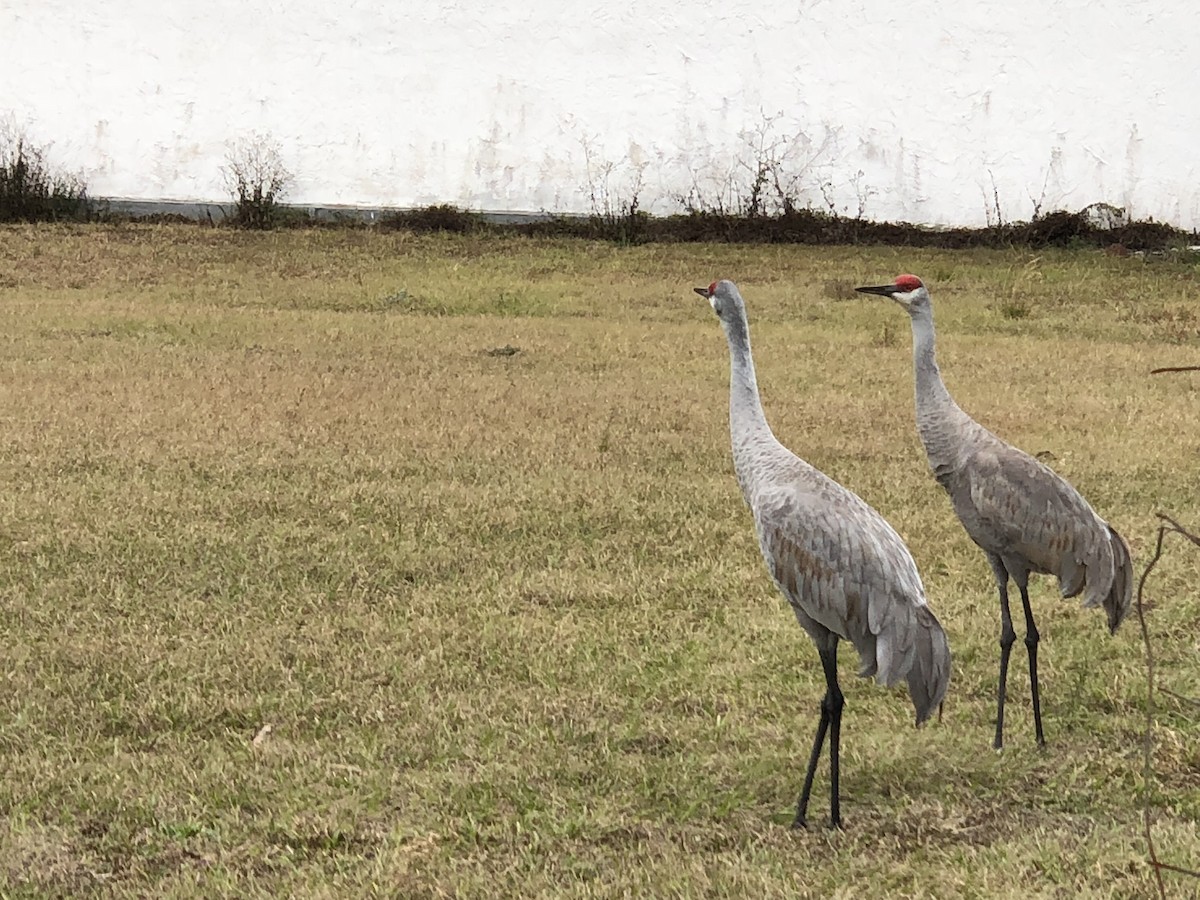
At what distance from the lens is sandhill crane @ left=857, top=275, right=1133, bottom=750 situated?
3.64 m

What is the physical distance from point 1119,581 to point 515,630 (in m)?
1.69

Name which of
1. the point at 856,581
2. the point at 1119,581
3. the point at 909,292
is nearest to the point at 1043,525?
the point at 1119,581

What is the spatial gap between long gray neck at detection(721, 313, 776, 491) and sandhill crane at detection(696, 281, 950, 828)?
0.08 metres

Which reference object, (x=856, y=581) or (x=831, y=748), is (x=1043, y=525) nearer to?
(x=856, y=581)

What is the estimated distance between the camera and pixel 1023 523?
3.65 metres

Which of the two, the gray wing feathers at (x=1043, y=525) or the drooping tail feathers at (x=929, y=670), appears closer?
the drooping tail feathers at (x=929, y=670)

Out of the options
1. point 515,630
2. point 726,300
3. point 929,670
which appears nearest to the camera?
point 929,670

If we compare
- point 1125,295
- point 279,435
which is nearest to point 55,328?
point 279,435

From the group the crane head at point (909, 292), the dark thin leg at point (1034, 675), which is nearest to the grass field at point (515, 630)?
the dark thin leg at point (1034, 675)

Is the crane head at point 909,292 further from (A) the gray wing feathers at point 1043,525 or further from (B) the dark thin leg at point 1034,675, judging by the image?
(B) the dark thin leg at point 1034,675

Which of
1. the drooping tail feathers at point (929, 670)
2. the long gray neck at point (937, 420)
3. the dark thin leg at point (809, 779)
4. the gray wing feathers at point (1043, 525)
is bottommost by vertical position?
the dark thin leg at point (809, 779)

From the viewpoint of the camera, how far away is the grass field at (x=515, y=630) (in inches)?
122

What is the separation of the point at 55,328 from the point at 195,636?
210 inches

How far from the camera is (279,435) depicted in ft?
21.5
